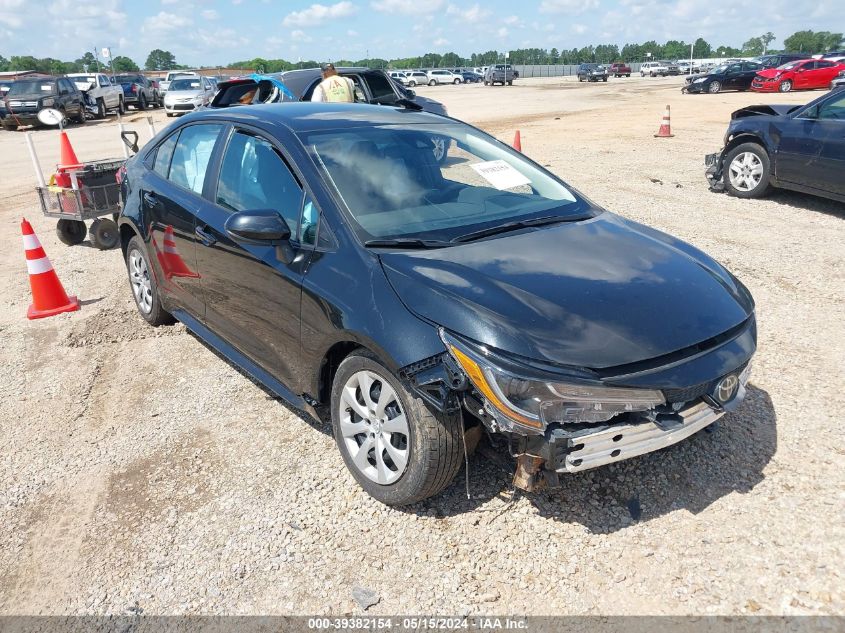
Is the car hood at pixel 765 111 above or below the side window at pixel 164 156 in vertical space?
below

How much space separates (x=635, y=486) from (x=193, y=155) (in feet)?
11.2

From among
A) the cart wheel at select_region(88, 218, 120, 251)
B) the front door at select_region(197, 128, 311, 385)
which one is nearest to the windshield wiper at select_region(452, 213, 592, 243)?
the front door at select_region(197, 128, 311, 385)

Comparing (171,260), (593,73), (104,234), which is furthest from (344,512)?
(593,73)

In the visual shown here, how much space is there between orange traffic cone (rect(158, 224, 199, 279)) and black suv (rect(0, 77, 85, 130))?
2233cm

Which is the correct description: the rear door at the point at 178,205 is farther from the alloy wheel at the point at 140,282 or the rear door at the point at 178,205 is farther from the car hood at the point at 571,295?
the car hood at the point at 571,295

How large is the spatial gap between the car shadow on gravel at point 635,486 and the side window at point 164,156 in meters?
3.08

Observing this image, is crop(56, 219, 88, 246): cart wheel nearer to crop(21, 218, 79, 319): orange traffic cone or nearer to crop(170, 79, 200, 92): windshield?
crop(21, 218, 79, 319): orange traffic cone

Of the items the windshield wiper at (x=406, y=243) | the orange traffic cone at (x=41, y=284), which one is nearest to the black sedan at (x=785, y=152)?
the windshield wiper at (x=406, y=243)

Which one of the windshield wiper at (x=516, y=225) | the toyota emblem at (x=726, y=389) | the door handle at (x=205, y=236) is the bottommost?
the toyota emblem at (x=726, y=389)

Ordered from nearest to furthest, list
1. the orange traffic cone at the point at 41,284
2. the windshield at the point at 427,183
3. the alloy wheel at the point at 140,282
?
the windshield at the point at 427,183 < the alloy wheel at the point at 140,282 < the orange traffic cone at the point at 41,284

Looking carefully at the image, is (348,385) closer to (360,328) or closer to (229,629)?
(360,328)

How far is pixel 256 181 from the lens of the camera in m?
3.63

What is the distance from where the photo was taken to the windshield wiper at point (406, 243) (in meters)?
3.02

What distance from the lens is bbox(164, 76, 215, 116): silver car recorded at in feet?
80.6
